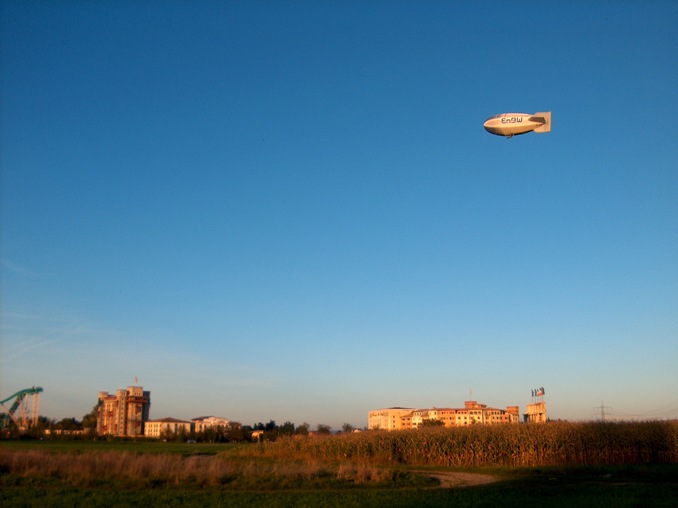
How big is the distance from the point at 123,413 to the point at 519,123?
14821 cm

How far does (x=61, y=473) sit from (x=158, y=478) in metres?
5.36

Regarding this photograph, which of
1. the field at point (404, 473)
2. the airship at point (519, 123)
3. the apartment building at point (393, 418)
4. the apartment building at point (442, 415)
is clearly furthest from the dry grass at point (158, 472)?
the apartment building at point (393, 418)

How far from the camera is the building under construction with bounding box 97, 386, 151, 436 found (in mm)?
155625

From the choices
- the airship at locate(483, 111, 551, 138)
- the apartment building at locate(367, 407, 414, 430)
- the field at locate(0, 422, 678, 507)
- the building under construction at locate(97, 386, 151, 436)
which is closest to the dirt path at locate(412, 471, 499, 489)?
the field at locate(0, 422, 678, 507)

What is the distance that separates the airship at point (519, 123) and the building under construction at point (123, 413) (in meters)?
142

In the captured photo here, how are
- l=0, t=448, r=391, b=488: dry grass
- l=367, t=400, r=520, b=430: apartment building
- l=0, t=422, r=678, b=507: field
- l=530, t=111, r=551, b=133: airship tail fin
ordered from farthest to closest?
l=367, t=400, r=520, b=430: apartment building
l=530, t=111, r=551, b=133: airship tail fin
l=0, t=448, r=391, b=488: dry grass
l=0, t=422, r=678, b=507: field

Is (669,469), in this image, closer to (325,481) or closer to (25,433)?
(325,481)

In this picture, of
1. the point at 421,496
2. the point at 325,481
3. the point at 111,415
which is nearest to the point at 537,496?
the point at 421,496

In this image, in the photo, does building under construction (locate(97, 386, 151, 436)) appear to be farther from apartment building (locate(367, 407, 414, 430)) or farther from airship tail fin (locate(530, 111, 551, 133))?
airship tail fin (locate(530, 111, 551, 133))

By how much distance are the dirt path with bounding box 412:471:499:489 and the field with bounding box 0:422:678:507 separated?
7cm

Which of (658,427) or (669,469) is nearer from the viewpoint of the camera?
(669,469)

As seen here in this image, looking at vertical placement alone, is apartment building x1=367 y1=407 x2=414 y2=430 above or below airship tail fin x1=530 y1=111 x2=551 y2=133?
below

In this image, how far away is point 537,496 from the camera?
77.2 ft

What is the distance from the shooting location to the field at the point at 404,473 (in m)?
22.6
